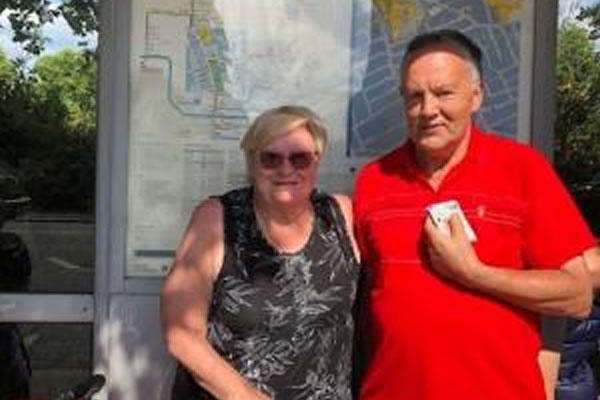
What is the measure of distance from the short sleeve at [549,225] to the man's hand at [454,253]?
0.17 meters

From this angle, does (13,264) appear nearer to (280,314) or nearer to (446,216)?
(280,314)

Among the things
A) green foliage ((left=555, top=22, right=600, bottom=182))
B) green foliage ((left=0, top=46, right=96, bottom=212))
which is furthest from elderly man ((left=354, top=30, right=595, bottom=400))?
green foliage ((left=555, top=22, right=600, bottom=182))

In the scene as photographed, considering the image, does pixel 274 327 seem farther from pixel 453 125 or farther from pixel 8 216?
pixel 8 216

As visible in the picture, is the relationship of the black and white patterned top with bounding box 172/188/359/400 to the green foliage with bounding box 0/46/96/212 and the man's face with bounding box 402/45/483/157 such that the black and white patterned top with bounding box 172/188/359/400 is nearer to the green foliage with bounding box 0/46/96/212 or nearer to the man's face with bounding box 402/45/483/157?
the man's face with bounding box 402/45/483/157

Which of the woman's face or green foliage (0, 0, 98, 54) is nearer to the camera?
the woman's face

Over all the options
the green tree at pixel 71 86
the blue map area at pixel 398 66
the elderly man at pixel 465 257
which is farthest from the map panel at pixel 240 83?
the elderly man at pixel 465 257

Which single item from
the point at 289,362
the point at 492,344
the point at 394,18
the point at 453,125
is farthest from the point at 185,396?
the point at 394,18

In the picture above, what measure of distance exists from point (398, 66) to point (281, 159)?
4.27ft

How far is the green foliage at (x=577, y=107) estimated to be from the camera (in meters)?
5.73

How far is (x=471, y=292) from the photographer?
290cm

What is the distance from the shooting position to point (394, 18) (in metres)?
4.14

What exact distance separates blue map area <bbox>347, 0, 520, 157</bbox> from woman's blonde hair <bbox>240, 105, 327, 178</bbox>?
107cm

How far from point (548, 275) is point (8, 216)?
88.1 inches

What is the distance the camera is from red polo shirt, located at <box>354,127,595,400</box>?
2.88 metres
